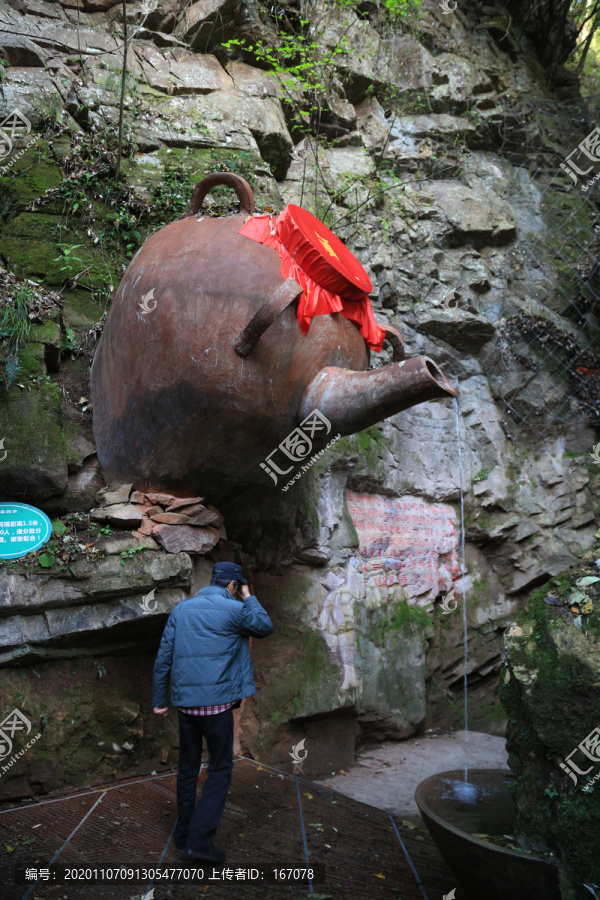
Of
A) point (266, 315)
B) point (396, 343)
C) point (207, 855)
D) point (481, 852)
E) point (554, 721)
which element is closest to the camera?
point (481, 852)

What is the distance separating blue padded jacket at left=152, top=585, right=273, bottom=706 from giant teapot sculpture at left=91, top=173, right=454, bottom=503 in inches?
36.0

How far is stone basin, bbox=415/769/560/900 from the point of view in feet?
7.00

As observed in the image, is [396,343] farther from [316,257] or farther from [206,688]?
[206,688]

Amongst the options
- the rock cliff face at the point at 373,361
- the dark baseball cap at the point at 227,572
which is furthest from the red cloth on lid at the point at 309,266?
the rock cliff face at the point at 373,361

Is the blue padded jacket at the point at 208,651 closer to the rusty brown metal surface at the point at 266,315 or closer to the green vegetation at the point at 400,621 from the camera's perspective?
the rusty brown metal surface at the point at 266,315

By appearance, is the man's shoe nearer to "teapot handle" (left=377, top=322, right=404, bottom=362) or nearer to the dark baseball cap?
the dark baseball cap

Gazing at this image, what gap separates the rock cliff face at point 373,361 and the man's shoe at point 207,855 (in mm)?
946

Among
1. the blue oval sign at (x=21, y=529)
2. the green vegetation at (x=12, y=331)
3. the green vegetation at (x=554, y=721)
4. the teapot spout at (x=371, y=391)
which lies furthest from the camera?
the green vegetation at (x=12, y=331)

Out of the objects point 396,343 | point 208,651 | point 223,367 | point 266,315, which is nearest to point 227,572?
point 208,651

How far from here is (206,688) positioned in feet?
8.81

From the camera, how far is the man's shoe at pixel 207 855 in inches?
102

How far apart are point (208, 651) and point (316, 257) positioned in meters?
2.11

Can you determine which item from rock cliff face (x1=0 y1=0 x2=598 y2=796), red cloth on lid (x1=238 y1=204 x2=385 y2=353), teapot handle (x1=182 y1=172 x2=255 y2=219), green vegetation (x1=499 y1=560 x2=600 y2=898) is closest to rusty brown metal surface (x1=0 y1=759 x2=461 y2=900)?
rock cliff face (x1=0 y1=0 x2=598 y2=796)

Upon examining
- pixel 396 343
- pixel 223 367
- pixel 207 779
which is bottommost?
pixel 207 779
